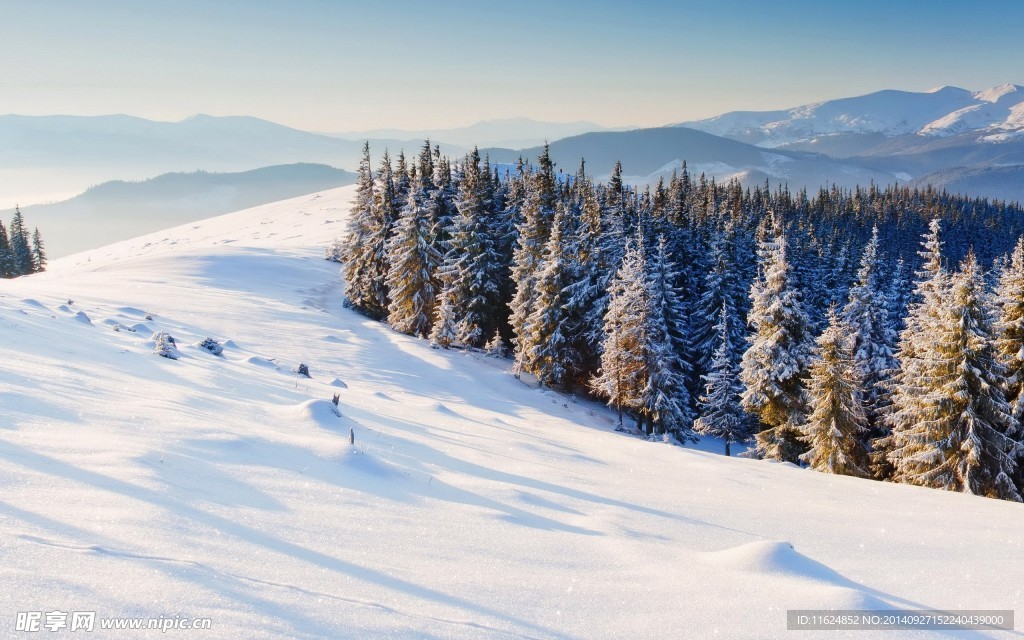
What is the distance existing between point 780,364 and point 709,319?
12815 mm

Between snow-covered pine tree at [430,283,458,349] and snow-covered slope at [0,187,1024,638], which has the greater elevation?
snow-covered slope at [0,187,1024,638]

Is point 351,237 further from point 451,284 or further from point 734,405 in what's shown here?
point 734,405

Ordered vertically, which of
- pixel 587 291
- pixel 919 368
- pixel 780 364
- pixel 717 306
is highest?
pixel 587 291

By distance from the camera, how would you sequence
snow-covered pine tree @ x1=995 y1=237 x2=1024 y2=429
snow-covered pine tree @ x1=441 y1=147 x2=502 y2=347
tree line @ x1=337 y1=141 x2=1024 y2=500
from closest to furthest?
tree line @ x1=337 y1=141 x2=1024 y2=500, snow-covered pine tree @ x1=995 y1=237 x2=1024 y2=429, snow-covered pine tree @ x1=441 y1=147 x2=502 y2=347

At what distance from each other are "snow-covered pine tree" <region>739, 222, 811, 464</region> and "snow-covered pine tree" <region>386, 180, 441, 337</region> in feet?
83.9

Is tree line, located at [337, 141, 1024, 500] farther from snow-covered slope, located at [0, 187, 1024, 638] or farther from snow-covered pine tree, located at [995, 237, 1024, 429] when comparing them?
snow-covered slope, located at [0, 187, 1024, 638]

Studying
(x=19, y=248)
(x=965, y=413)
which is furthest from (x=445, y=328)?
(x=19, y=248)

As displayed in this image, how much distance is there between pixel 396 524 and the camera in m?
6.71

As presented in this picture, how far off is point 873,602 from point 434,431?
10.0 m

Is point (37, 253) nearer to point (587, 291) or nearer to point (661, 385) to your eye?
point (587, 291)

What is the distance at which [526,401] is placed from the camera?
105 feet

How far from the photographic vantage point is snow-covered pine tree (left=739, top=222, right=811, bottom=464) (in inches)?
1118

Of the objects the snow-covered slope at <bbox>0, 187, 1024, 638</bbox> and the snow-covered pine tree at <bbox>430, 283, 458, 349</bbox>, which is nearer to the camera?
Result: the snow-covered slope at <bbox>0, 187, 1024, 638</bbox>

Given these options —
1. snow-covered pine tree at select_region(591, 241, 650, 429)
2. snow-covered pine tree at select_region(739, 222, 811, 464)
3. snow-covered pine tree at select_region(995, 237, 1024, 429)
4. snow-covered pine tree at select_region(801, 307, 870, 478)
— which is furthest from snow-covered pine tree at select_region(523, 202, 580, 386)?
snow-covered pine tree at select_region(995, 237, 1024, 429)
